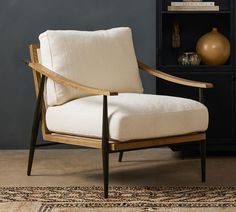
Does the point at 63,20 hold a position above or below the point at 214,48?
above

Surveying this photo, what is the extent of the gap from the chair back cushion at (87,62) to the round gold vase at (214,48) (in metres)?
0.68

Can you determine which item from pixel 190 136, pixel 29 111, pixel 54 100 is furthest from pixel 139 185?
pixel 29 111

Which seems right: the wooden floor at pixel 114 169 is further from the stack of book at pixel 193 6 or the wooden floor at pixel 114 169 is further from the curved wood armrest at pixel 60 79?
the stack of book at pixel 193 6

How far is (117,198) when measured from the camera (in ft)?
9.62

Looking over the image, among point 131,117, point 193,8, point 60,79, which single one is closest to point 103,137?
point 131,117

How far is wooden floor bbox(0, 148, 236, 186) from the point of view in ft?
10.9

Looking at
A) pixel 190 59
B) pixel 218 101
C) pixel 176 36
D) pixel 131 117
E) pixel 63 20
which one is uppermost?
pixel 63 20

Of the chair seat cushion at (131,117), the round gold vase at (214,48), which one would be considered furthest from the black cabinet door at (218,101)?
the chair seat cushion at (131,117)

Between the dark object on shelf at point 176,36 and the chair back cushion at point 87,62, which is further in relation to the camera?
the dark object on shelf at point 176,36

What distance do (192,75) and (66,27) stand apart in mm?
881

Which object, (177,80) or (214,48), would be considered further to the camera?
(214,48)

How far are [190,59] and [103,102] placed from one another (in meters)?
1.27

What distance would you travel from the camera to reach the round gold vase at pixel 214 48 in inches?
158

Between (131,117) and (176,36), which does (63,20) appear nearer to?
(176,36)
